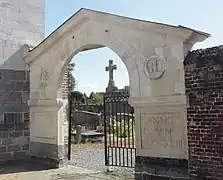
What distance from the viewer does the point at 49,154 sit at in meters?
9.82

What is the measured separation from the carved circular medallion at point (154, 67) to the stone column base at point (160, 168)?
1.69 m

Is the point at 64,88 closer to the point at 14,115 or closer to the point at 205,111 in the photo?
the point at 14,115

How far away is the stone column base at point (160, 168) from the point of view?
673 cm

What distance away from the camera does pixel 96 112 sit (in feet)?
62.8

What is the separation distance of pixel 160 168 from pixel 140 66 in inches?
84.0

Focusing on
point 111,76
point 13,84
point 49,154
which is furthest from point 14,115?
point 111,76

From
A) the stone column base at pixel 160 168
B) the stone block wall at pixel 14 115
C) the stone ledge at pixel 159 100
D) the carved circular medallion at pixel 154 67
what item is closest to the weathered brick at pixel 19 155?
the stone block wall at pixel 14 115

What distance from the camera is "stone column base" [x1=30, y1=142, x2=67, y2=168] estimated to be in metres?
9.59

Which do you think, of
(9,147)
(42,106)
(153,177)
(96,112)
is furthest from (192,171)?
(96,112)

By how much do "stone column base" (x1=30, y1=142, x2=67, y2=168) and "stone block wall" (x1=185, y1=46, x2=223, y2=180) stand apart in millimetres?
4177

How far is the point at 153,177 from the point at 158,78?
78.5 inches

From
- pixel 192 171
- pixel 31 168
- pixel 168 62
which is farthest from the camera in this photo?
pixel 31 168

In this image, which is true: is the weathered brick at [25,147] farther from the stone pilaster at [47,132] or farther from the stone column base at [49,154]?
the stone column base at [49,154]

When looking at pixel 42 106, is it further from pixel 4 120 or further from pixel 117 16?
pixel 117 16
